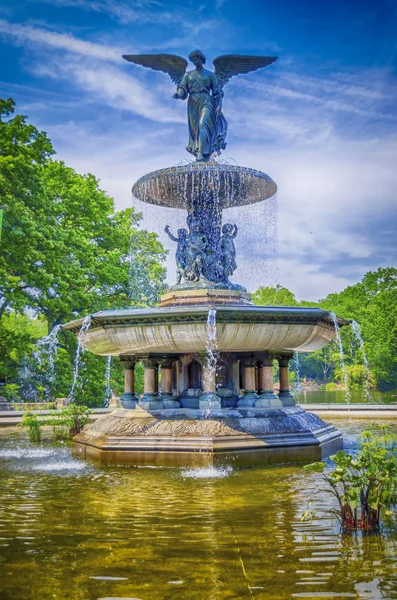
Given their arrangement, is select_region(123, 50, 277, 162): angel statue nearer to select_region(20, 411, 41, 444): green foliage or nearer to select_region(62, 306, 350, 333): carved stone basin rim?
select_region(62, 306, 350, 333): carved stone basin rim

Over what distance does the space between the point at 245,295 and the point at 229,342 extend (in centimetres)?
275

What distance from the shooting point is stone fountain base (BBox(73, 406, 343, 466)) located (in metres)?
9.02

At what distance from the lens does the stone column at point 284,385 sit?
37.4ft


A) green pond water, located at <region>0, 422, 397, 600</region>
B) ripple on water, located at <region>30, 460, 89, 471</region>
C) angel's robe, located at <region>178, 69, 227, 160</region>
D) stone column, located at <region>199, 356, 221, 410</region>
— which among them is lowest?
green pond water, located at <region>0, 422, 397, 600</region>

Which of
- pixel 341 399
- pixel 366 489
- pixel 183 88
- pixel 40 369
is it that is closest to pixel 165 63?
pixel 183 88

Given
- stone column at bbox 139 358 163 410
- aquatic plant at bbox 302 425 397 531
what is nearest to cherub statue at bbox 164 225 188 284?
stone column at bbox 139 358 163 410

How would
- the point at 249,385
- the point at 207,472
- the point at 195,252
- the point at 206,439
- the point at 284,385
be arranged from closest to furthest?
the point at 207,472, the point at 206,439, the point at 249,385, the point at 284,385, the point at 195,252

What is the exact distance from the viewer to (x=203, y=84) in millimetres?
13289

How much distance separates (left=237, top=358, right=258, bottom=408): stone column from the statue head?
679 cm

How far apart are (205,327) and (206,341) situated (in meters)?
0.30

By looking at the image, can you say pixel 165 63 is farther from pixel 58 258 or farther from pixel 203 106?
pixel 58 258

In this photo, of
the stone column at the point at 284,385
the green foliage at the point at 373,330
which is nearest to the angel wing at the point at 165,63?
the stone column at the point at 284,385

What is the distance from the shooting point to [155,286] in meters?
33.3

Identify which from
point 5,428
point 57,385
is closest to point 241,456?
point 5,428
